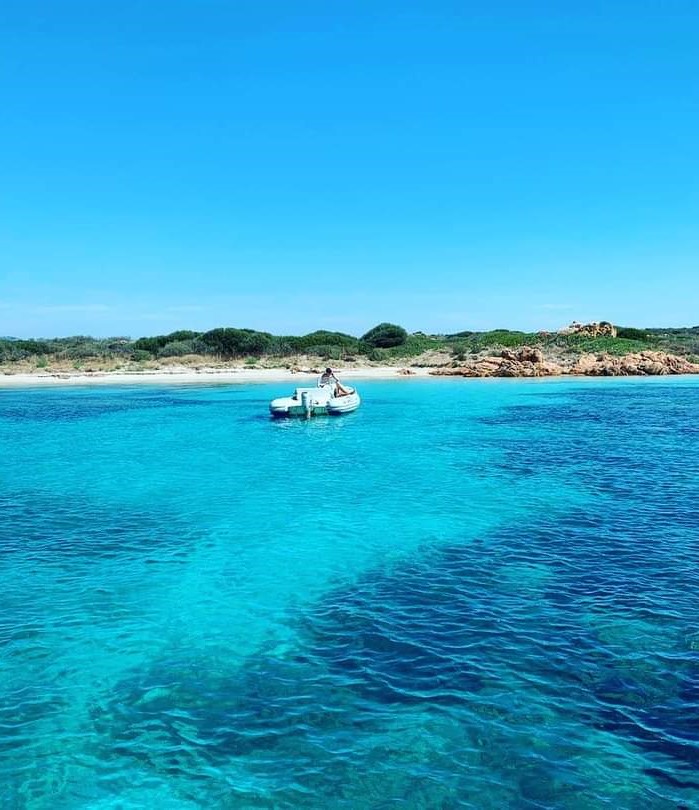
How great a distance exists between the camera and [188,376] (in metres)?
61.6

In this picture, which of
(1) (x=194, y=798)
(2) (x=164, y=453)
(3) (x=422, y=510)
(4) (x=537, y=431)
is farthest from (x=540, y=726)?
(4) (x=537, y=431)

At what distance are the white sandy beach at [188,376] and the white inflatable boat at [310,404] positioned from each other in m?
21.6

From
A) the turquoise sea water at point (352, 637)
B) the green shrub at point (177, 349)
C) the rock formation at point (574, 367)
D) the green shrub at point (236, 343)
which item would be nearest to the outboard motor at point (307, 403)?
the turquoise sea water at point (352, 637)

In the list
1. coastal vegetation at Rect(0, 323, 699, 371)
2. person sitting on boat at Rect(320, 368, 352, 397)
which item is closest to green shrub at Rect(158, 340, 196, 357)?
coastal vegetation at Rect(0, 323, 699, 371)

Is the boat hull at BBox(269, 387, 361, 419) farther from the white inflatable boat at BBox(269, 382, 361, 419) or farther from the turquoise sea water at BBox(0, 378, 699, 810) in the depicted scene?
the turquoise sea water at BBox(0, 378, 699, 810)

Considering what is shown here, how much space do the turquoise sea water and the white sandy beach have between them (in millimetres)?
39413

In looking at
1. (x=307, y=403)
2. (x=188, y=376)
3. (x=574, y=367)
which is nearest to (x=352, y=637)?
(x=307, y=403)

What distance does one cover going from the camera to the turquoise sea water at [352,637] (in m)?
5.57

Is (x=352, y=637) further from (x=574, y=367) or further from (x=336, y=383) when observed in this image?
(x=574, y=367)

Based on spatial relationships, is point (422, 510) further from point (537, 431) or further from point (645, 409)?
point (645, 409)

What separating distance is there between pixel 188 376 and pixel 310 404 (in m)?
33.2

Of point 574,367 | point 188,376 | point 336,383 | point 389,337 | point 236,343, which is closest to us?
point 336,383

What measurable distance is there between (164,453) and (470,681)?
17580 mm

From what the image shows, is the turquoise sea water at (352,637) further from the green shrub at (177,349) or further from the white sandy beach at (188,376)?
the green shrub at (177,349)
